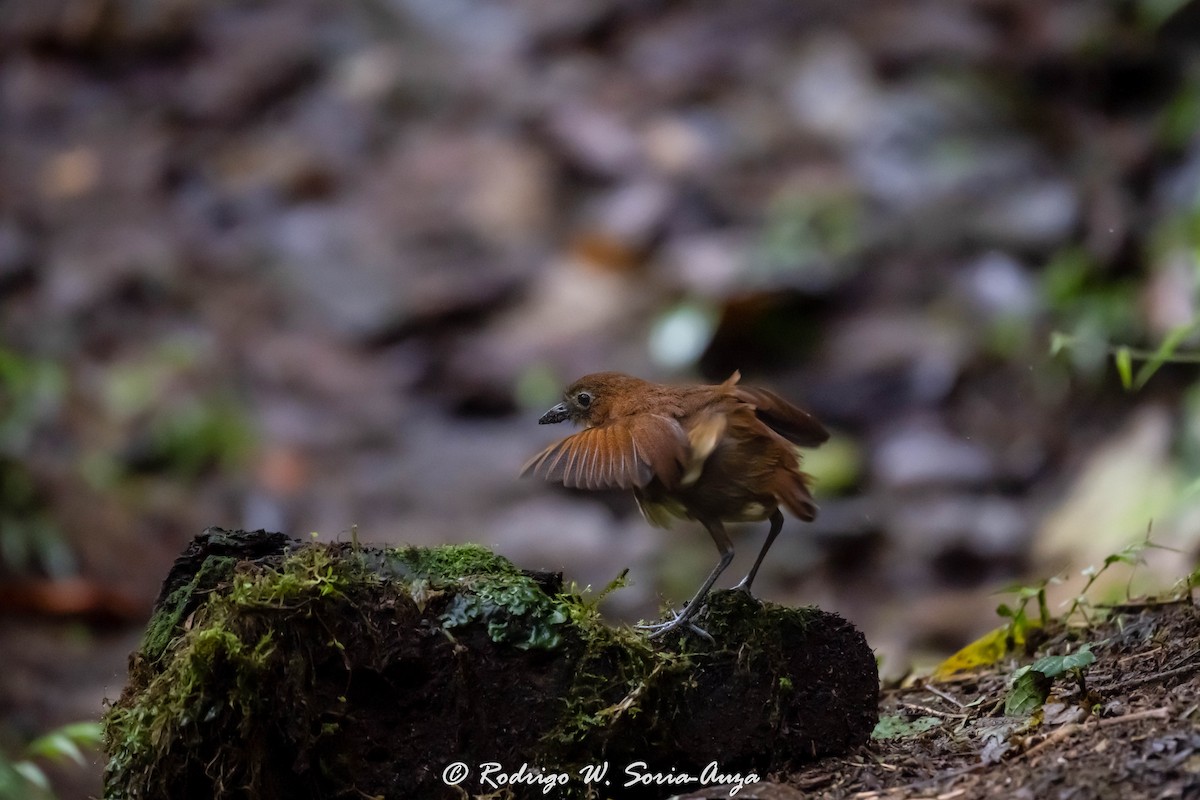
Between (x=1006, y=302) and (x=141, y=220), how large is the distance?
7506mm

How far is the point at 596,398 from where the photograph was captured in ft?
12.8

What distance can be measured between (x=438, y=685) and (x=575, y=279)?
724 centimetres

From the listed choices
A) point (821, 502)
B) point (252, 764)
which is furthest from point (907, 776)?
point (821, 502)

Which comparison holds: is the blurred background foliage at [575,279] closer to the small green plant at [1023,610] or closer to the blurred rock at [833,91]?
the blurred rock at [833,91]

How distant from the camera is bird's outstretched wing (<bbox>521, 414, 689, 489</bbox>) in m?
3.25

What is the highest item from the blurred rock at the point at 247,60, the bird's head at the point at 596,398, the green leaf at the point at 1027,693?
the blurred rock at the point at 247,60

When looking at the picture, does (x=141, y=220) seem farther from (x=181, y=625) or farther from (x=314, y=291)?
(x=181, y=625)

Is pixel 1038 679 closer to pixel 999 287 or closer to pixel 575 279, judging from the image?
pixel 999 287

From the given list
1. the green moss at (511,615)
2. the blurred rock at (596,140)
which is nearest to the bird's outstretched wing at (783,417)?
the green moss at (511,615)

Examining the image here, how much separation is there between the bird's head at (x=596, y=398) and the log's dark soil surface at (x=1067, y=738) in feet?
4.12

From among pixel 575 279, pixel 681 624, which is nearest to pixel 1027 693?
pixel 681 624

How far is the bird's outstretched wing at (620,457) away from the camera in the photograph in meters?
3.25

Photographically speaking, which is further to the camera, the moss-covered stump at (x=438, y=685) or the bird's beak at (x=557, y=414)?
the bird's beak at (x=557, y=414)

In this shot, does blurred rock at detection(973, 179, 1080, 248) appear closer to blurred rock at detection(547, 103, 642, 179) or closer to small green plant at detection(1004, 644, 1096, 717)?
blurred rock at detection(547, 103, 642, 179)
